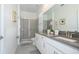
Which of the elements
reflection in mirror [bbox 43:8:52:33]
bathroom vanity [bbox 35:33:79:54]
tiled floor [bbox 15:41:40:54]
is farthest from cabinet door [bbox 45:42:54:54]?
reflection in mirror [bbox 43:8:52:33]

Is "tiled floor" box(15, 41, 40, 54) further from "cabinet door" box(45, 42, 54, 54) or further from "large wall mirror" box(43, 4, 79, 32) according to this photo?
"large wall mirror" box(43, 4, 79, 32)

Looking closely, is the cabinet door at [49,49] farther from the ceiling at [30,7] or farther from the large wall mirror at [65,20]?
the ceiling at [30,7]

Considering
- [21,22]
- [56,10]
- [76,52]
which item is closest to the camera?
[76,52]

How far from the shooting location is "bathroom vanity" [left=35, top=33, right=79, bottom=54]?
1505 mm

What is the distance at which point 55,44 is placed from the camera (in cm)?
Result: 186

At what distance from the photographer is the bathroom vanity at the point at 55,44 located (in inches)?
59.2

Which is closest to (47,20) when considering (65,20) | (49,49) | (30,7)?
(65,20)

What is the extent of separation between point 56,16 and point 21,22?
642 mm

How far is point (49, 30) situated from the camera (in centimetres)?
214

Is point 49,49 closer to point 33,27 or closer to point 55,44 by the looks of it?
point 55,44
